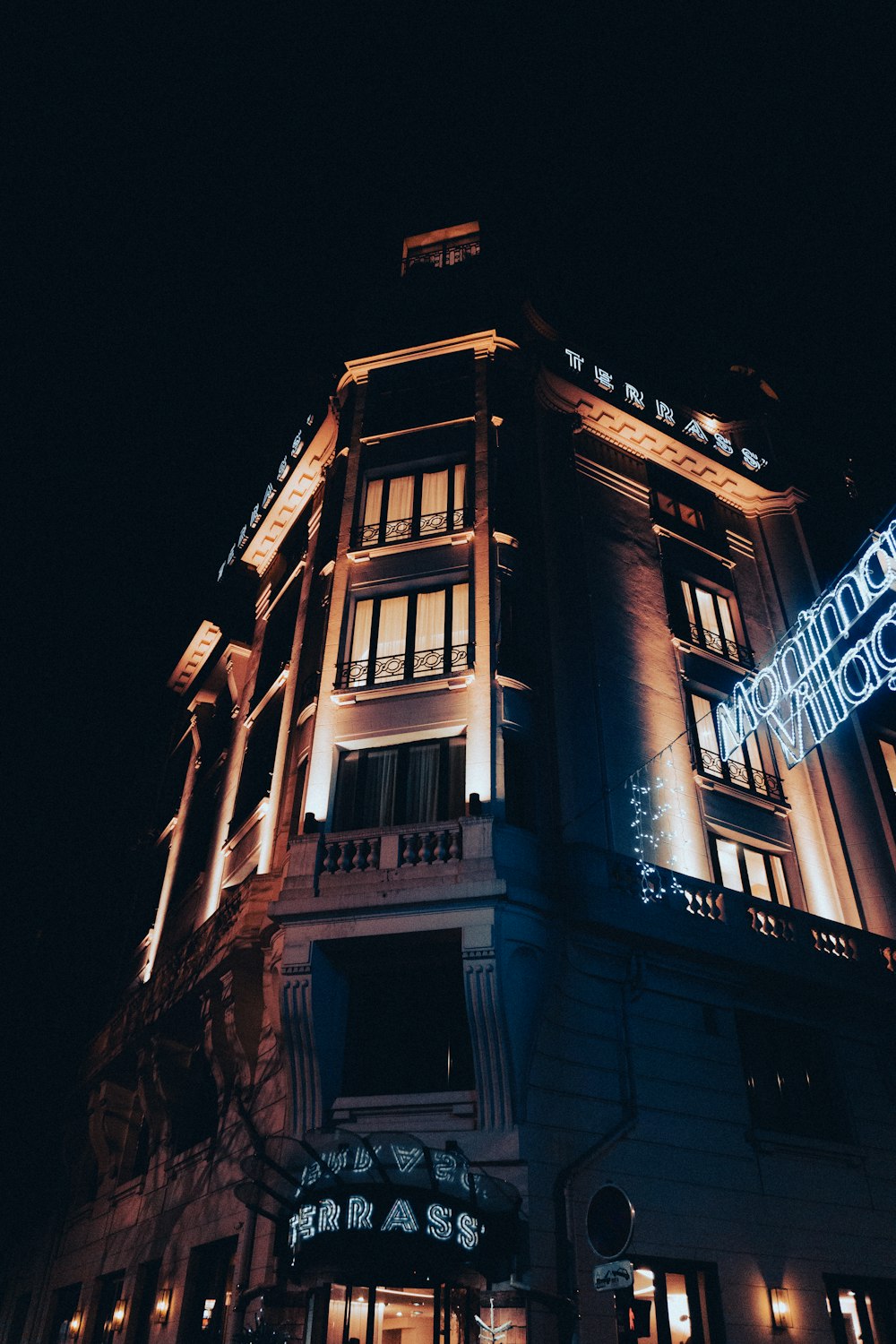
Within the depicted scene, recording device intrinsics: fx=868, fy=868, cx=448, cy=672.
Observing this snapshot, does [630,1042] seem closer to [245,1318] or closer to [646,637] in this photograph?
[245,1318]

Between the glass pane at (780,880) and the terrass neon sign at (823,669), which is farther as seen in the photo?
the glass pane at (780,880)

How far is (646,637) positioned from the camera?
21.1m

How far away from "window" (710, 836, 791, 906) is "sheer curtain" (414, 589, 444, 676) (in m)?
7.23

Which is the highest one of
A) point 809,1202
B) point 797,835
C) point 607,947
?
point 797,835

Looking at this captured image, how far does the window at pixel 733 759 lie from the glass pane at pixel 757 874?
4.74 feet

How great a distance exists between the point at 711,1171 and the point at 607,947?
13.2 feet

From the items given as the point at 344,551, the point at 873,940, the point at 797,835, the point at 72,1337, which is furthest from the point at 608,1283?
the point at 72,1337

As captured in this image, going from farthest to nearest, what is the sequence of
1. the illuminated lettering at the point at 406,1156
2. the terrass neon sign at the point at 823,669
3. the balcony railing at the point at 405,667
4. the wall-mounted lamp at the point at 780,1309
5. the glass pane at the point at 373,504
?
the glass pane at the point at 373,504 → the balcony railing at the point at 405,667 → the wall-mounted lamp at the point at 780,1309 → the terrass neon sign at the point at 823,669 → the illuminated lettering at the point at 406,1156

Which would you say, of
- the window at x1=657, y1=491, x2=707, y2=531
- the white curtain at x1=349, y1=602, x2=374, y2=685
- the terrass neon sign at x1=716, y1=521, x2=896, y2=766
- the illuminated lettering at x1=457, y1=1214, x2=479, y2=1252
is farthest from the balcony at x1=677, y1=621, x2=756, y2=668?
the illuminated lettering at x1=457, y1=1214, x2=479, y2=1252

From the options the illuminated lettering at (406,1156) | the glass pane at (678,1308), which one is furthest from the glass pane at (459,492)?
the glass pane at (678,1308)

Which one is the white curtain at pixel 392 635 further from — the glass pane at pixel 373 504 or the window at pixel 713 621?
the window at pixel 713 621

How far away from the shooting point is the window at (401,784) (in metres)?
16.5

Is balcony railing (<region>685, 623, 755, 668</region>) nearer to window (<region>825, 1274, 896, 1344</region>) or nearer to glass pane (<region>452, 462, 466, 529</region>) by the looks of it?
glass pane (<region>452, 462, 466, 529</region>)

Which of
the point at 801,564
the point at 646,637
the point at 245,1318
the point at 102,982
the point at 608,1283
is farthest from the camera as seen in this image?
the point at 102,982
